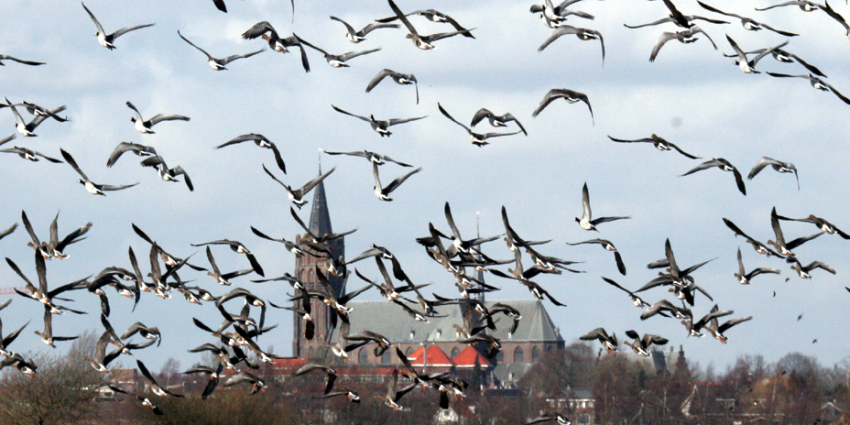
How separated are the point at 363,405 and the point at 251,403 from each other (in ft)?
110

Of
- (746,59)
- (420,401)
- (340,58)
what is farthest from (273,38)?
(420,401)

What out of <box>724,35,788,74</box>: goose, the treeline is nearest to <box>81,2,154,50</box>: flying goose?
<box>724,35,788,74</box>: goose

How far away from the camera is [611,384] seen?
A: 479 feet

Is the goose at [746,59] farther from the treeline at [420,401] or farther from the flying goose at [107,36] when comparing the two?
the treeline at [420,401]

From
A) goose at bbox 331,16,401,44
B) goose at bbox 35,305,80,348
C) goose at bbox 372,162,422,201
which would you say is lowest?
goose at bbox 35,305,80,348

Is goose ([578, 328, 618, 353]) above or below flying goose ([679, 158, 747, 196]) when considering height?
below

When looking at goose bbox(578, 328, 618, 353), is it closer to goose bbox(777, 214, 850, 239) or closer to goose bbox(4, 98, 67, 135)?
goose bbox(777, 214, 850, 239)

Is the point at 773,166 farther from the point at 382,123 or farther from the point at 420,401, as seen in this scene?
the point at 420,401

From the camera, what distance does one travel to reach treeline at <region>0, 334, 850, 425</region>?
6900 centimetres

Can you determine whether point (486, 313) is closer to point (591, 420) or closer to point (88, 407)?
point (88, 407)

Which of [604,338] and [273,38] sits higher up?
[273,38]

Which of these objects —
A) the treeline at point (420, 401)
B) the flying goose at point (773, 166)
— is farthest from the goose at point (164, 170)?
the treeline at point (420, 401)

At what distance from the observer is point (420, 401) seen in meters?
122

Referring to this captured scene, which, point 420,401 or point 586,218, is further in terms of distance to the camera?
point 420,401
